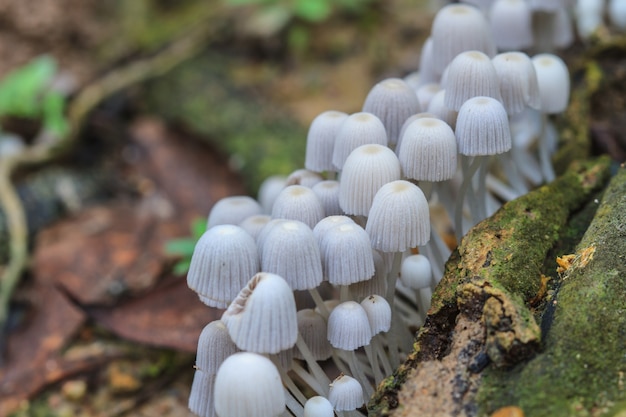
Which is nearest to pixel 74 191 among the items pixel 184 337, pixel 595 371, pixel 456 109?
pixel 184 337

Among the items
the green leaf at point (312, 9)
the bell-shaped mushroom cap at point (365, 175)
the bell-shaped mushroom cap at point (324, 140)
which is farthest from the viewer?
the green leaf at point (312, 9)

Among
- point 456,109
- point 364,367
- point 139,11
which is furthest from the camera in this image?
point 139,11

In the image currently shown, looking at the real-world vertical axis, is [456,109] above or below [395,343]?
above

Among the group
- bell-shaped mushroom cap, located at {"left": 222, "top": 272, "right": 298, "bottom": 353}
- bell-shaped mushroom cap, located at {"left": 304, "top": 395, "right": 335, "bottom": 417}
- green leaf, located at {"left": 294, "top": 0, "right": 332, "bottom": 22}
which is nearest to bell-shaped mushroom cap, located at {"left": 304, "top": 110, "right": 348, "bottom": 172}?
bell-shaped mushroom cap, located at {"left": 222, "top": 272, "right": 298, "bottom": 353}

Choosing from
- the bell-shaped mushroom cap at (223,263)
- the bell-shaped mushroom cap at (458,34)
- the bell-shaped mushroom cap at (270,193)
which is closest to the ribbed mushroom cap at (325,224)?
the bell-shaped mushroom cap at (223,263)

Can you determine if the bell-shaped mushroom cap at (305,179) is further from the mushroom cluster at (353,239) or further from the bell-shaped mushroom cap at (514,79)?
the bell-shaped mushroom cap at (514,79)

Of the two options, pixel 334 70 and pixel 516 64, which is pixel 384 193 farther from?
pixel 334 70
